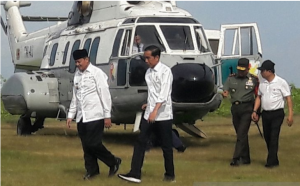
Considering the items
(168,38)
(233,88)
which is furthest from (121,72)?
(233,88)

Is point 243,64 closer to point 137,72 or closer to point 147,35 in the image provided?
point 137,72

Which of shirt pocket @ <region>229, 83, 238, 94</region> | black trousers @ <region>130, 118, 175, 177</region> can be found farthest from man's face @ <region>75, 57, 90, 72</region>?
shirt pocket @ <region>229, 83, 238, 94</region>

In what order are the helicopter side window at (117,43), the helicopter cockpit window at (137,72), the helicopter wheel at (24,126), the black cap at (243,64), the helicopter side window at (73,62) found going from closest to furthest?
the black cap at (243,64), the helicopter cockpit window at (137,72), the helicopter side window at (117,43), the helicopter side window at (73,62), the helicopter wheel at (24,126)

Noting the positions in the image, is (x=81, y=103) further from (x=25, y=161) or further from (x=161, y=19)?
(x=161, y=19)

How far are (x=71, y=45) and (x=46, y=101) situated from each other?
4.67 feet

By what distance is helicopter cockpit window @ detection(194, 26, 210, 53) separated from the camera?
14167 mm

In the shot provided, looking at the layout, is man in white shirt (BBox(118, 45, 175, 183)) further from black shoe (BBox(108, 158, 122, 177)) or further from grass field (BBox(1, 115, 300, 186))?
black shoe (BBox(108, 158, 122, 177))

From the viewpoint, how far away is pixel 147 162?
11781 mm

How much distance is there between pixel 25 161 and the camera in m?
12.1

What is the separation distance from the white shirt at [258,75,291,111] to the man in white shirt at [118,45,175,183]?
252 centimetres

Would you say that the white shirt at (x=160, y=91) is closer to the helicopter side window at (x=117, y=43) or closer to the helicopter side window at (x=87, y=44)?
the helicopter side window at (x=117, y=43)

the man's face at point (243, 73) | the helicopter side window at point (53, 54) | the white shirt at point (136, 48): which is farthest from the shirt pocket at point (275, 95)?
the helicopter side window at point (53, 54)

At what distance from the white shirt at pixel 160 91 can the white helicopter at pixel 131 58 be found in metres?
3.73

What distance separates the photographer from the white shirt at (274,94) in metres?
11.2
